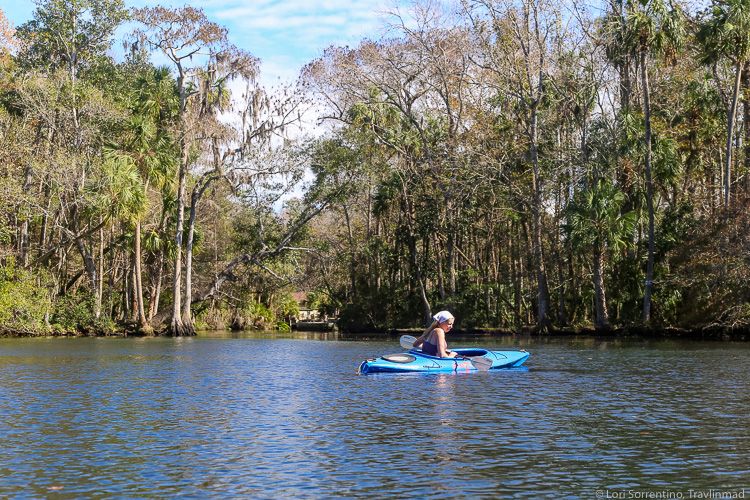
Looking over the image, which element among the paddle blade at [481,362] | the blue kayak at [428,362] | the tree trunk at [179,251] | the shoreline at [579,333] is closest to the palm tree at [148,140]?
the tree trunk at [179,251]

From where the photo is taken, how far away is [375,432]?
13.0 meters

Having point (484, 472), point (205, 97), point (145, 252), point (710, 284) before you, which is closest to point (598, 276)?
point (710, 284)

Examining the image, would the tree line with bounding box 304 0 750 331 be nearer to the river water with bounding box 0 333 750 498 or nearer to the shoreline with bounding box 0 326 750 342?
the shoreline with bounding box 0 326 750 342

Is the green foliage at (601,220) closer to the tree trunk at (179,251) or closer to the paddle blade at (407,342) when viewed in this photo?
the paddle blade at (407,342)

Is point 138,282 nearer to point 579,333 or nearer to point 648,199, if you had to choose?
point 579,333

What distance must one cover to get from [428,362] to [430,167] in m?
25.7

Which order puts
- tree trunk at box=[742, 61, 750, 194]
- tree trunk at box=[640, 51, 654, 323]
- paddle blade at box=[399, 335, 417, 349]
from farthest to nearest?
1. tree trunk at box=[742, 61, 750, 194]
2. tree trunk at box=[640, 51, 654, 323]
3. paddle blade at box=[399, 335, 417, 349]

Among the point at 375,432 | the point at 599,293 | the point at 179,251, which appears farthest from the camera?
the point at 179,251

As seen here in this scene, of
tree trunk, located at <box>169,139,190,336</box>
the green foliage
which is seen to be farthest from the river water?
tree trunk, located at <box>169,139,190,336</box>

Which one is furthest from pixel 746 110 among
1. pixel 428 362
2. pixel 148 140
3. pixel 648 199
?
pixel 148 140

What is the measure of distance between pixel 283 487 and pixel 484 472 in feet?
7.48

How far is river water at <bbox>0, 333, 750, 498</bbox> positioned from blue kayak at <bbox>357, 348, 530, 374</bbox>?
269 mm

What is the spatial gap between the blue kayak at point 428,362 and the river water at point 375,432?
27 cm

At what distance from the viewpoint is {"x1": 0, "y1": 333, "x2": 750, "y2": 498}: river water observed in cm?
957
